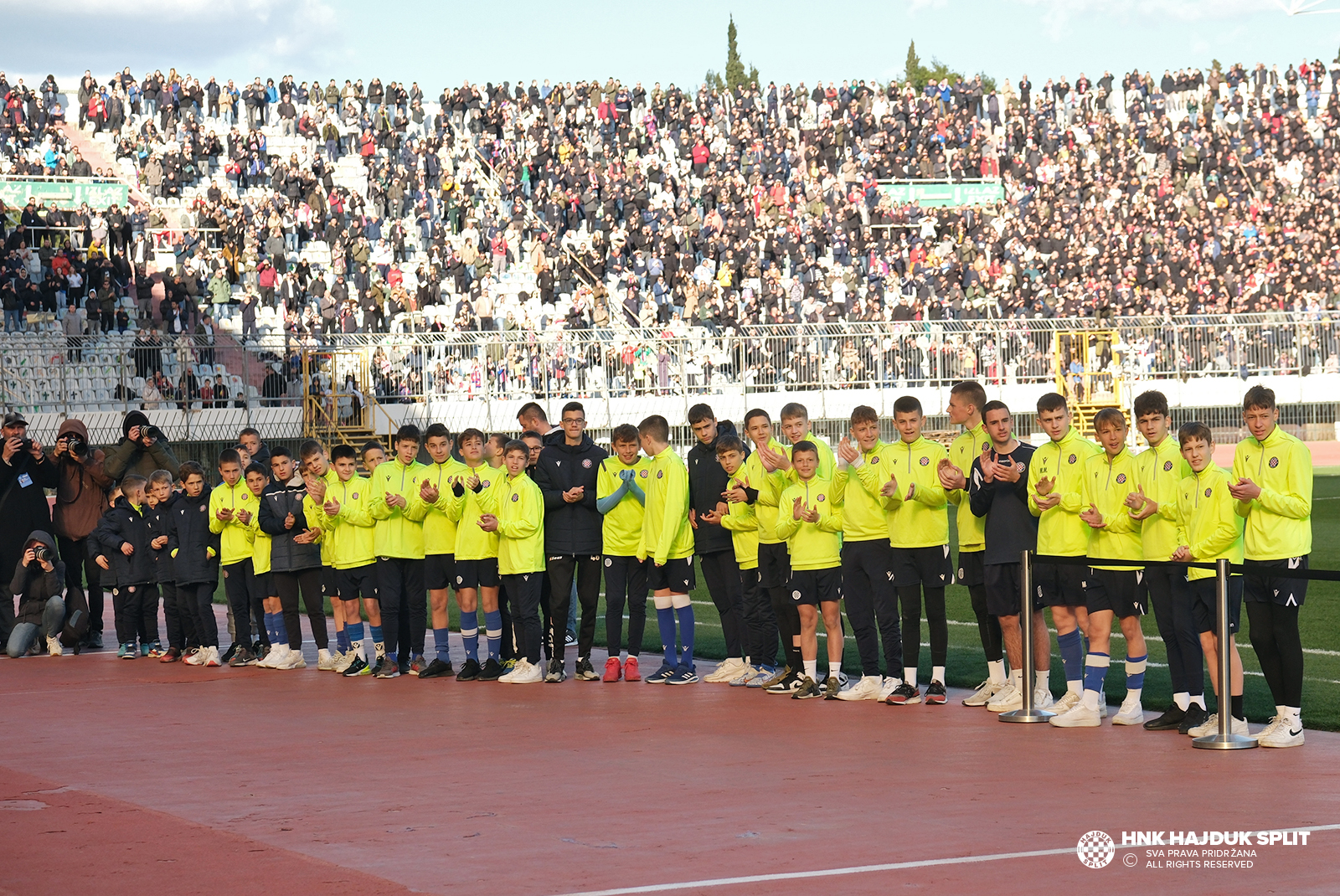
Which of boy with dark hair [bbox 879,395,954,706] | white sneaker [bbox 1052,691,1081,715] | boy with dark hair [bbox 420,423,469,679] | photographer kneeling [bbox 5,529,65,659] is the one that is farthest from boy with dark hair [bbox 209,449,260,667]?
white sneaker [bbox 1052,691,1081,715]

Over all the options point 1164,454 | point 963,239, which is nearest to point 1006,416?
point 1164,454

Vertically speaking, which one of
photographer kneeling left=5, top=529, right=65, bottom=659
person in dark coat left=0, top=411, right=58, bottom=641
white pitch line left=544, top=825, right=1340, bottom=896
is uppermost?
person in dark coat left=0, top=411, right=58, bottom=641

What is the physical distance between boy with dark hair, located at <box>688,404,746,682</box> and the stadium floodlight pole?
8.65 ft

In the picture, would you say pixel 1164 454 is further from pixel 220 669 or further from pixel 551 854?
pixel 220 669

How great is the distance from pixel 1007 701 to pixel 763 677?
6.86ft

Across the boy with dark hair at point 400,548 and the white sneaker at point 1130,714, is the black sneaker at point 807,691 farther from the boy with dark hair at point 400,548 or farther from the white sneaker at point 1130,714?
the boy with dark hair at point 400,548

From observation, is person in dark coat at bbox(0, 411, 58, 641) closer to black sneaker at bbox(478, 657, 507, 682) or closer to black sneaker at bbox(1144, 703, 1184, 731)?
black sneaker at bbox(478, 657, 507, 682)

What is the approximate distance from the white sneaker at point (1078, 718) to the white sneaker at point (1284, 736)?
3.37 ft

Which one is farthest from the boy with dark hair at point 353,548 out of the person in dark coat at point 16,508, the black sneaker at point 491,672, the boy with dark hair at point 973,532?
the boy with dark hair at point 973,532

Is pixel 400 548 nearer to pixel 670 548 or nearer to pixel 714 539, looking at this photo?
pixel 670 548

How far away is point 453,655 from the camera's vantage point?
1394 cm

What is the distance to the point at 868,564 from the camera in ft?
35.9

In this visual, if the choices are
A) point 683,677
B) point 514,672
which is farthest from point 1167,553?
point 514,672

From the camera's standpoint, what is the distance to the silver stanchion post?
28.4 ft
